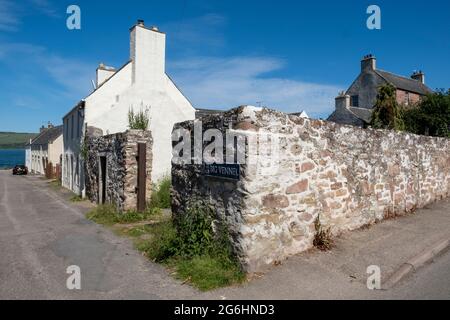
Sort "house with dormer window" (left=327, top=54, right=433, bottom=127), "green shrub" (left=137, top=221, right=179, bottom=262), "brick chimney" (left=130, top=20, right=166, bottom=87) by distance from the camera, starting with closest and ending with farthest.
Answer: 1. "green shrub" (left=137, top=221, right=179, bottom=262)
2. "brick chimney" (left=130, top=20, right=166, bottom=87)
3. "house with dormer window" (left=327, top=54, right=433, bottom=127)

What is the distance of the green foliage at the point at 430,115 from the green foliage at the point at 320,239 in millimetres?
20407

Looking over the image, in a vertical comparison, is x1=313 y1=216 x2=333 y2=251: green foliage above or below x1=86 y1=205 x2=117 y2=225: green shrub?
above

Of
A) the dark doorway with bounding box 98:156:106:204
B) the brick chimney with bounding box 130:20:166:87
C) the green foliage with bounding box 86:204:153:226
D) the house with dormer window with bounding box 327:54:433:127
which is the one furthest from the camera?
the house with dormer window with bounding box 327:54:433:127

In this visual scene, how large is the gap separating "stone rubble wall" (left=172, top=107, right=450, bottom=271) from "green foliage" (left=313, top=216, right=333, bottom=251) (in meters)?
0.12

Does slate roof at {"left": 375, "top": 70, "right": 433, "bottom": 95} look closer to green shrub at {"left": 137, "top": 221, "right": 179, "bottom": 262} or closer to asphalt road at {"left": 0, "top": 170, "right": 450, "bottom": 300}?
asphalt road at {"left": 0, "top": 170, "right": 450, "bottom": 300}

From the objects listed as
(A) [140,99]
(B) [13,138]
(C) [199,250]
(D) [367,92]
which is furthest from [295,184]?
(B) [13,138]

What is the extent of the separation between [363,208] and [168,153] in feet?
36.0

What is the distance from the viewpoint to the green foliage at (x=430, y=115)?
74.7 feet

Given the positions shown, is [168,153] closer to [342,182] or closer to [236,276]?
[342,182]

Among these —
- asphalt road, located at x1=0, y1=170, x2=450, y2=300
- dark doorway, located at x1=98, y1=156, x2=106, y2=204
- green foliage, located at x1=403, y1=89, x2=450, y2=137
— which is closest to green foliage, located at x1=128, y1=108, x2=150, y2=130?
dark doorway, located at x1=98, y1=156, x2=106, y2=204

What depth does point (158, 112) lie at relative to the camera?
54.9 ft

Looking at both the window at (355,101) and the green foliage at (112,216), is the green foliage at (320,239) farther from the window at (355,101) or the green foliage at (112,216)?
the window at (355,101)

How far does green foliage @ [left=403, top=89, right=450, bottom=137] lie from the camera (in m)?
22.8
